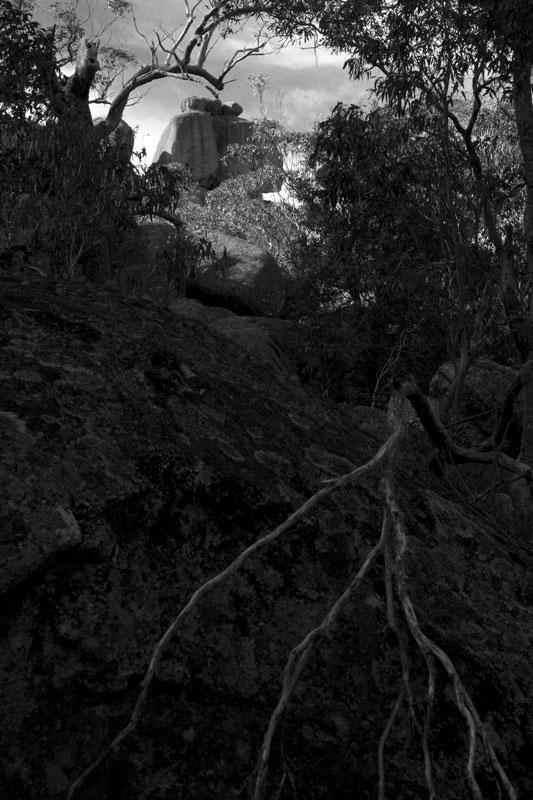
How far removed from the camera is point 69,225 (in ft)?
45.2

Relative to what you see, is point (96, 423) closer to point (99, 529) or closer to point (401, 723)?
point (99, 529)

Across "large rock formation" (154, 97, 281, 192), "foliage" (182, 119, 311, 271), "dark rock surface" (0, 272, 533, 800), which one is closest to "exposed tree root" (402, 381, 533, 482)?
"dark rock surface" (0, 272, 533, 800)

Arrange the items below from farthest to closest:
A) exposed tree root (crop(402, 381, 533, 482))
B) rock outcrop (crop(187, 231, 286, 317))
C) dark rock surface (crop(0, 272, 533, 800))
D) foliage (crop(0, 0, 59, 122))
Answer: rock outcrop (crop(187, 231, 286, 317)) < foliage (crop(0, 0, 59, 122)) < exposed tree root (crop(402, 381, 533, 482)) < dark rock surface (crop(0, 272, 533, 800))

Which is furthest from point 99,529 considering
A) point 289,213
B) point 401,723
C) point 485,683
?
point 289,213

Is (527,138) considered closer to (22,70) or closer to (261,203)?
(22,70)

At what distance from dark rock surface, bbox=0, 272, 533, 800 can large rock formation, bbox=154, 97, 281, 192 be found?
38780 millimetres

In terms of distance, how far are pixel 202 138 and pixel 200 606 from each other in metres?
42.9

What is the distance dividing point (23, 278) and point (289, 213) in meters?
22.0

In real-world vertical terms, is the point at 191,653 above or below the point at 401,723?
above

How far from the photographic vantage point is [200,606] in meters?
1.99

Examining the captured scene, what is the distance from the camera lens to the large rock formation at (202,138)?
41750 millimetres

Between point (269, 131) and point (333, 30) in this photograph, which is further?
point (269, 131)

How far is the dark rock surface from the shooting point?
1.80 m

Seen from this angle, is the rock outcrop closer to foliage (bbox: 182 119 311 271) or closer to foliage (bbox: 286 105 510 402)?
foliage (bbox: 182 119 311 271)
